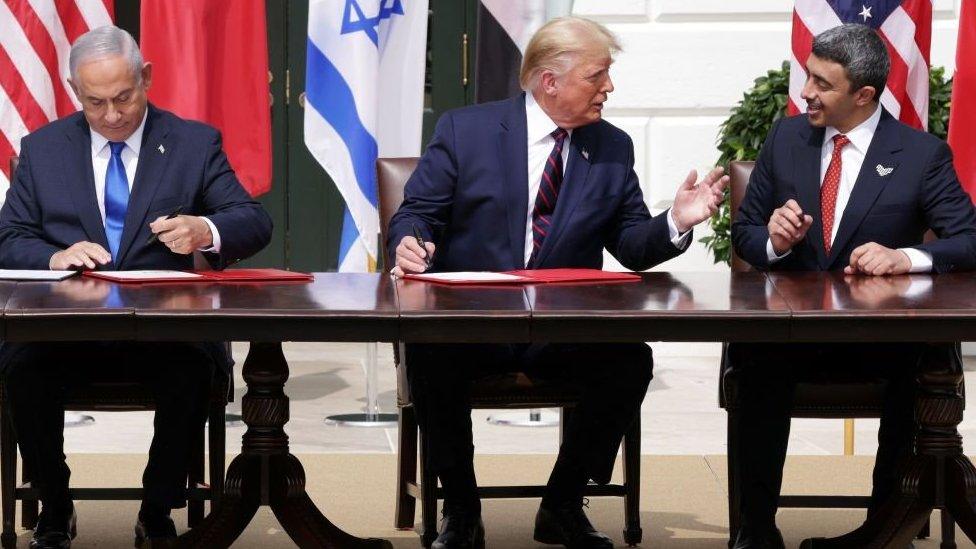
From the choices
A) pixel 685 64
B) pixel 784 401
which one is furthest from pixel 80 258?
pixel 685 64

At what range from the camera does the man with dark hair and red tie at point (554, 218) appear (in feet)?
12.0

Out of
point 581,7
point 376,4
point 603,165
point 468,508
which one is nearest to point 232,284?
point 468,508

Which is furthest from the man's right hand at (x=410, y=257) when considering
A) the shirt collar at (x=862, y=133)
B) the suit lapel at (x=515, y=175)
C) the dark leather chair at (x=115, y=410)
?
the shirt collar at (x=862, y=133)

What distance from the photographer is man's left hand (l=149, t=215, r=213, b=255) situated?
3637 mm

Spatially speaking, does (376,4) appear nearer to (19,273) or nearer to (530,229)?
(530,229)

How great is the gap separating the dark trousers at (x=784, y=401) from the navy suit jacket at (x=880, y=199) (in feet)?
1.06

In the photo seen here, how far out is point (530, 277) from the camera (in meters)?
3.45

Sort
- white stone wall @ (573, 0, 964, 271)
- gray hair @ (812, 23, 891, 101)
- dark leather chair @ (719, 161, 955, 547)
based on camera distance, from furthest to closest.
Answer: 1. white stone wall @ (573, 0, 964, 271)
2. gray hair @ (812, 23, 891, 101)
3. dark leather chair @ (719, 161, 955, 547)

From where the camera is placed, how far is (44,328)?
2.92 meters

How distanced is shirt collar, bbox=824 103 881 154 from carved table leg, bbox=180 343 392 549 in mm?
1505

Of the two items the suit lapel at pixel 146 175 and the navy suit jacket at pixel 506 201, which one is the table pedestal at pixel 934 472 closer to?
the navy suit jacket at pixel 506 201

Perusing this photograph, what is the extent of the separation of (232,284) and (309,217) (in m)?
4.75

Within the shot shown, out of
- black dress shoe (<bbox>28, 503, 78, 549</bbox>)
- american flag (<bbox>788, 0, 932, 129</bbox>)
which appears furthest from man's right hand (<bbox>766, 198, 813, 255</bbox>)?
black dress shoe (<bbox>28, 503, 78, 549</bbox>)

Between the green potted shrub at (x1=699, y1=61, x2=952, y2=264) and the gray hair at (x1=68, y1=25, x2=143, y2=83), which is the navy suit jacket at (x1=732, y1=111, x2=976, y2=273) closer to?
the gray hair at (x1=68, y1=25, x2=143, y2=83)
